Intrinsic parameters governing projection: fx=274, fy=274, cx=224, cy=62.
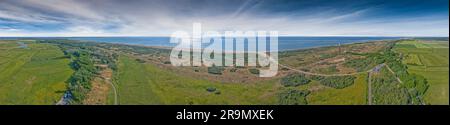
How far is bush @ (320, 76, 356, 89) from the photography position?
370 cm

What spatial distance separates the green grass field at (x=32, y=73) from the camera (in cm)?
341

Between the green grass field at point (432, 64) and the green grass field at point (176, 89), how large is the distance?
177 centimetres

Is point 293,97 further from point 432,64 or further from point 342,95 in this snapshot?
point 432,64

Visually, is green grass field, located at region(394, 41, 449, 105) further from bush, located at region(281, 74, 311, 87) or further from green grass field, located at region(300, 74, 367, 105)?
bush, located at region(281, 74, 311, 87)

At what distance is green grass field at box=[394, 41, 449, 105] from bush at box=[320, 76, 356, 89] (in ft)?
2.55

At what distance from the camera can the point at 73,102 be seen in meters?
3.14

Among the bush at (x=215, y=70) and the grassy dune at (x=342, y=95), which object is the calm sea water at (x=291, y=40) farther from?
the grassy dune at (x=342, y=95)

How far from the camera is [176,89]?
3.61 metres

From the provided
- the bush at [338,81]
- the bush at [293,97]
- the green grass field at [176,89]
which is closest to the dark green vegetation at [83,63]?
the green grass field at [176,89]

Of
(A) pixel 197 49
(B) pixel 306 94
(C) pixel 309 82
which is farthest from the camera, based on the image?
(A) pixel 197 49

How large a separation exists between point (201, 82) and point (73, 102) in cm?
156
